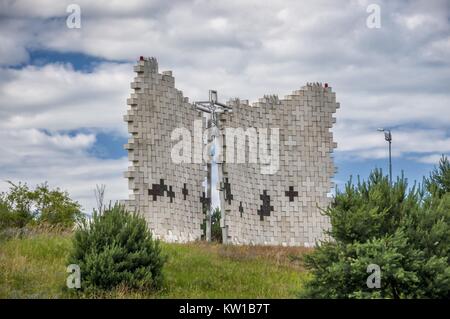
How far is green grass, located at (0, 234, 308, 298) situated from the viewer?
19641mm

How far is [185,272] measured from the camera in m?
23.8

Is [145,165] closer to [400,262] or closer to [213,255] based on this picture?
[213,255]

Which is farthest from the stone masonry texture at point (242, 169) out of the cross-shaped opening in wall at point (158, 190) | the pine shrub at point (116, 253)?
the pine shrub at point (116, 253)

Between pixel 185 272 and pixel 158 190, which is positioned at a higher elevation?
pixel 158 190

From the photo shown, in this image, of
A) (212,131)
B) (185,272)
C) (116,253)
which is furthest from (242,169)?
(116,253)

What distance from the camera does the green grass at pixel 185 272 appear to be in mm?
19641

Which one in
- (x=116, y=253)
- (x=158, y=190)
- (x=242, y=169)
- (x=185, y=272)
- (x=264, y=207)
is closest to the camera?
(x=116, y=253)

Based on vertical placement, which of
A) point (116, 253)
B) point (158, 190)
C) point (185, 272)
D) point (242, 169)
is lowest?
point (185, 272)

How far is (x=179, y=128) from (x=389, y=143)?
1792cm

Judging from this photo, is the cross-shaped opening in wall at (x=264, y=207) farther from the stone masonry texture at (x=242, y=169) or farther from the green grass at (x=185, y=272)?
the green grass at (x=185, y=272)

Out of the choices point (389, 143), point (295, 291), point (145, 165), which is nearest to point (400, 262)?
point (295, 291)

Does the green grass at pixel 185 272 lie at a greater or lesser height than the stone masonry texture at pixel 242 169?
lesser

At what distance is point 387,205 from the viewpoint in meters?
18.0

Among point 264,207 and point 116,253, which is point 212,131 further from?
point 116,253
